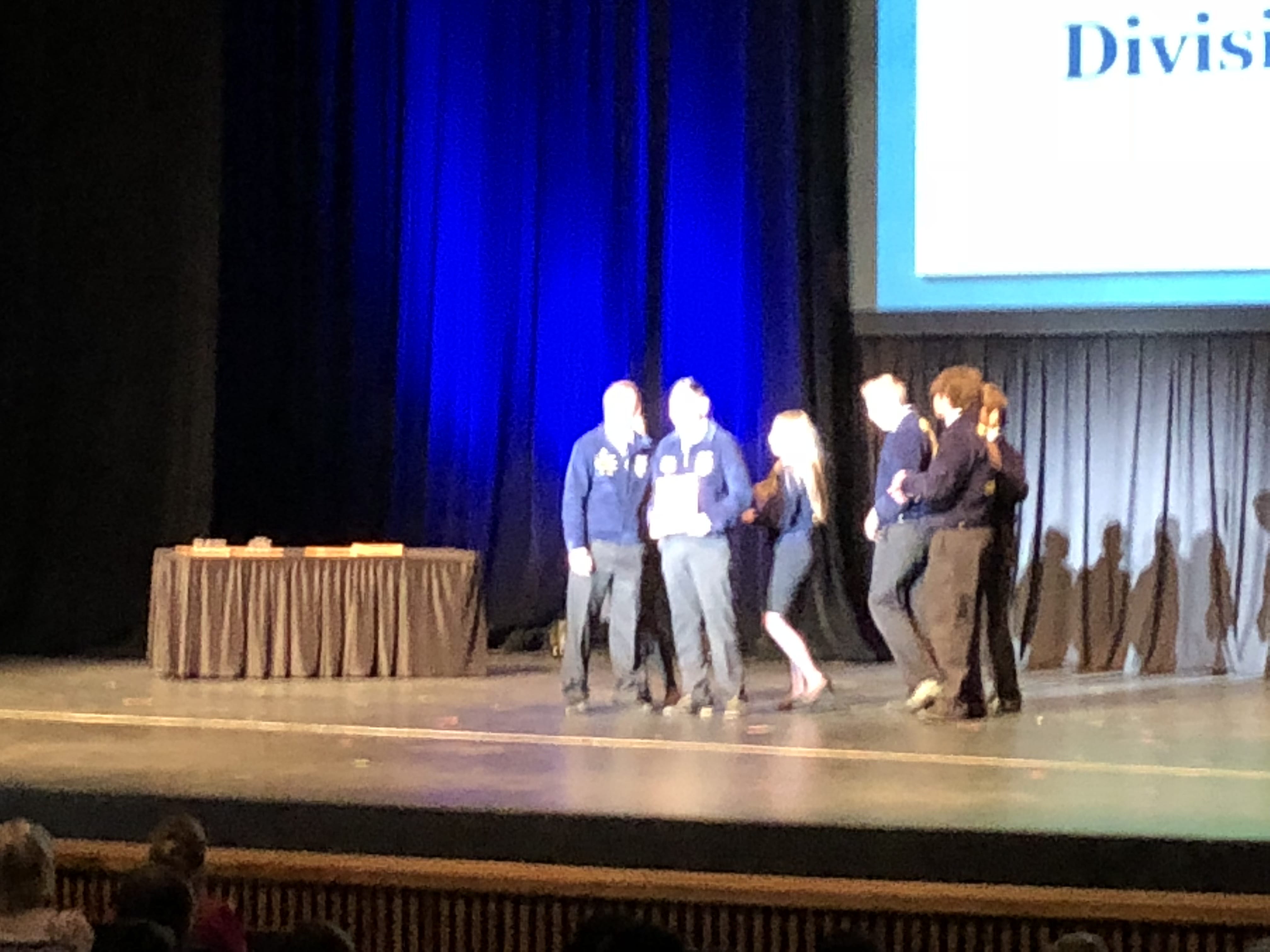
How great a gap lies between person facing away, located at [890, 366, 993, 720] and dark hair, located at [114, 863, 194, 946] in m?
3.48

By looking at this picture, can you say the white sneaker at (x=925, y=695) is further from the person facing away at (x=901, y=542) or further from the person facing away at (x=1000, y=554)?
the person facing away at (x=1000, y=554)

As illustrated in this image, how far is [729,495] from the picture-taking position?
18.7 ft

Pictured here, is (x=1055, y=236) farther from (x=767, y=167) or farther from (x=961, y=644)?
(x=961, y=644)

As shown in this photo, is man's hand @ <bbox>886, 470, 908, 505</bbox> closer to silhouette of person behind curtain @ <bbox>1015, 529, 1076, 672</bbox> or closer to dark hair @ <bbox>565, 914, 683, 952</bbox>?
silhouette of person behind curtain @ <bbox>1015, 529, 1076, 672</bbox>

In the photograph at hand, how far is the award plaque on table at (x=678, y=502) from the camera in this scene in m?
5.70

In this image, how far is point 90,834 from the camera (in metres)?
4.19

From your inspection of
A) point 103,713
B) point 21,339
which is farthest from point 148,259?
point 103,713

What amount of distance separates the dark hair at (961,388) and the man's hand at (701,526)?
37.0 inches

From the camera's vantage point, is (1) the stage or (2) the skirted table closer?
(1) the stage

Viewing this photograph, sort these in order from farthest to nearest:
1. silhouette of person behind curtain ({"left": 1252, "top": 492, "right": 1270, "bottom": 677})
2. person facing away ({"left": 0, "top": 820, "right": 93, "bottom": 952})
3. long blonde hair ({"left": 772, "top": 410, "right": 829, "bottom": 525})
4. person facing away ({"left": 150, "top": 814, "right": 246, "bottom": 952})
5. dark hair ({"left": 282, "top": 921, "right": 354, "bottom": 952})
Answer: silhouette of person behind curtain ({"left": 1252, "top": 492, "right": 1270, "bottom": 677}) < long blonde hair ({"left": 772, "top": 410, "right": 829, "bottom": 525}) < person facing away ({"left": 150, "top": 814, "right": 246, "bottom": 952}) < person facing away ({"left": 0, "top": 820, "right": 93, "bottom": 952}) < dark hair ({"left": 282, "top": 921, "right": 354, "bottom": 952})

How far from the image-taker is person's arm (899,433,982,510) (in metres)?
5.52

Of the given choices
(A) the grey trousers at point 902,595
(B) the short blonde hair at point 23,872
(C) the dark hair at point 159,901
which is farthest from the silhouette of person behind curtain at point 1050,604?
(B) the short blonde hair at point 23,872

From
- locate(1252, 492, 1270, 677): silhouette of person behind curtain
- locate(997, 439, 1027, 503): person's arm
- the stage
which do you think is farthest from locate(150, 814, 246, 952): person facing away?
locate(1252, 492, 1270, 677): silhouette of person behind curtain

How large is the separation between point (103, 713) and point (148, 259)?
321 centimetres
